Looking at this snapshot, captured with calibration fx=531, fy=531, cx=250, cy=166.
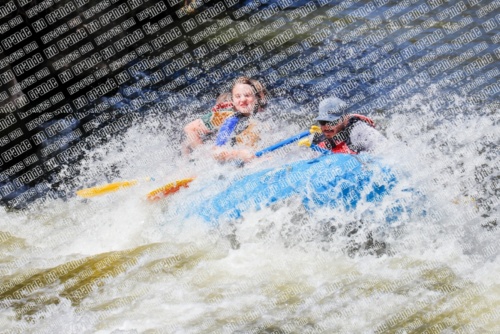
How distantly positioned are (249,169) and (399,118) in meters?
3.06

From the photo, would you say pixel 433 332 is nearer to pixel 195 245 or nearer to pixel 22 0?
pixel 195 245

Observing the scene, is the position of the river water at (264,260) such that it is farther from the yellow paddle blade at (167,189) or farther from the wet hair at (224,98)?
the wet hair at (224,98)

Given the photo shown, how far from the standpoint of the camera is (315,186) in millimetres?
4855

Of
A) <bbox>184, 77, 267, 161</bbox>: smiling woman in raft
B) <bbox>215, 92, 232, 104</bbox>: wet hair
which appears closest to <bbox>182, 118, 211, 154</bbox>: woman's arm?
<bbox>184, 77, 267, 161</bbox>: smiling woman in raft

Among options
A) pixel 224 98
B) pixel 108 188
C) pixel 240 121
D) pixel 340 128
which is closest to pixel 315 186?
pixel 340 128

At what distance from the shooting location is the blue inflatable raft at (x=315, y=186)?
4820 mm

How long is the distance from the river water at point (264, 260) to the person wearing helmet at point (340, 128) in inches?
9.1

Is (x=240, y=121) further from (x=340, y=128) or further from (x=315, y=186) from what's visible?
(x=315, y=186)

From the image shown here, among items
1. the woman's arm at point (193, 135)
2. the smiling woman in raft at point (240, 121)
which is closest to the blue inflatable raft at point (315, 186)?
the smiling woman in raft at point (240, 121)

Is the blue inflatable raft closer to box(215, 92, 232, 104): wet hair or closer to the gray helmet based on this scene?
the gray helmet

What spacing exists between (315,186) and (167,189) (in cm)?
167

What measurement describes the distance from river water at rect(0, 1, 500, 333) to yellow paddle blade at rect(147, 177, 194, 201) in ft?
0.22

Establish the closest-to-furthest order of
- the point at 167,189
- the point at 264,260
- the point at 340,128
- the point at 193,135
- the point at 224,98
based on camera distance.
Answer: the point at 264,260 < the point at 340,128 < the point at 167,189 < the point at 193,135 < the point at 224,98

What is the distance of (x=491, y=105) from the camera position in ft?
24.3
